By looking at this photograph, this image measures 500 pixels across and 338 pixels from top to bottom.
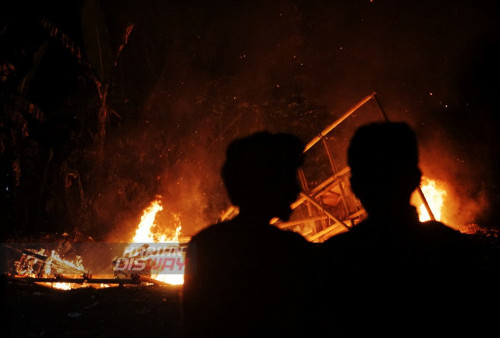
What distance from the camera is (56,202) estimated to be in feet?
26.4

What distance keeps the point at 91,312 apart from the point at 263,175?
3.59 m

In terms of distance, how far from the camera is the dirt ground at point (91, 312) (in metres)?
3.49

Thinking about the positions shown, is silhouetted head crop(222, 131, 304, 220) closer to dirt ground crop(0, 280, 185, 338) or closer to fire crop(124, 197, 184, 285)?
dirt ground crop(0, 280, 185, 338)

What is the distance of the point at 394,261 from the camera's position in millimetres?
1316

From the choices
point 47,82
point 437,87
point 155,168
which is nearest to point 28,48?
point 47,82

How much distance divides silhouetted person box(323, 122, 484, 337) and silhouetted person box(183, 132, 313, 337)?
185 mm

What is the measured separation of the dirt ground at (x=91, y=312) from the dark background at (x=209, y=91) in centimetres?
379

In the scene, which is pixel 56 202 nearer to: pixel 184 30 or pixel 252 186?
pixel 184 30

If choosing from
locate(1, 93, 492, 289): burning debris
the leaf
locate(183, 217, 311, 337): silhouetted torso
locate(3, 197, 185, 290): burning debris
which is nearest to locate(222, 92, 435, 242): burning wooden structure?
locate(1, 93, 492, 289): burning debris

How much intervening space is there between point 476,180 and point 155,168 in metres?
9.22

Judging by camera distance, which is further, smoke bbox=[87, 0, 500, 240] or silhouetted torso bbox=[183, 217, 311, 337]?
smoke bbox=[87, 0, 500, 240]

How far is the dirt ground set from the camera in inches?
137

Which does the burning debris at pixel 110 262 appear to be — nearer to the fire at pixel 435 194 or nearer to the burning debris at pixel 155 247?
the burning debris at pixel 155 247

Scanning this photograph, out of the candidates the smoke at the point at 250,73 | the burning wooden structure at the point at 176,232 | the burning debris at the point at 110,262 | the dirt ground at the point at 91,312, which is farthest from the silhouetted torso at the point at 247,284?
the smoke at the point at 250,73
